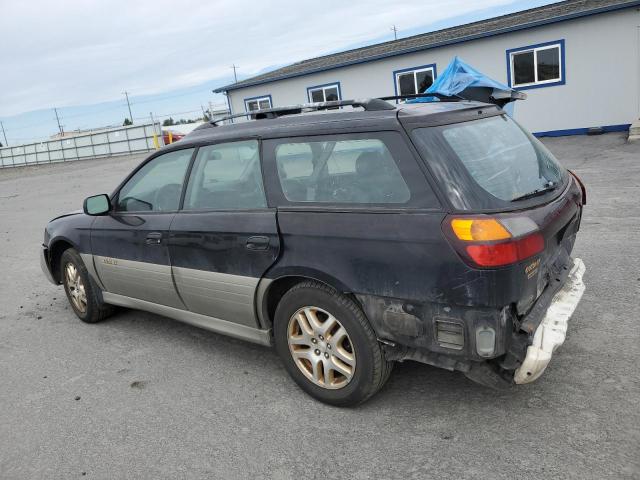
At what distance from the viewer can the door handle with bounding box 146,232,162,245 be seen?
397 cm

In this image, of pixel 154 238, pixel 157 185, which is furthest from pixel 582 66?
pixel 154 238

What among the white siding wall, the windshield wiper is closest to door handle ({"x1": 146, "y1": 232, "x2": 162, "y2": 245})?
the windshield wiper

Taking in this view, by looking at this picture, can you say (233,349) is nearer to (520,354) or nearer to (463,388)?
(463,388)

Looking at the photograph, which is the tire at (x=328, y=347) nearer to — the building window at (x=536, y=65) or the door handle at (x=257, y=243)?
the door handle at (x=257, y=243)

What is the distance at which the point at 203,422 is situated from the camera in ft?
10.6

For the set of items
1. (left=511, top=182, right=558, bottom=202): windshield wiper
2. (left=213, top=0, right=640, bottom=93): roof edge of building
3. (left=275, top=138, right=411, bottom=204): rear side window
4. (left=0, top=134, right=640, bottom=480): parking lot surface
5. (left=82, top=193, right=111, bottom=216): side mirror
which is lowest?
(left=0, top=134, right=640, bottom=480): parking lot surface

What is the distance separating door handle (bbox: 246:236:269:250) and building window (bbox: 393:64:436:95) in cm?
1627

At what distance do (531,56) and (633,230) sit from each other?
12183 millimetres

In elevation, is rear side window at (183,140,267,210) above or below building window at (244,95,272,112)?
below

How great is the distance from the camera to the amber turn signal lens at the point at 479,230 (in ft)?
8.36

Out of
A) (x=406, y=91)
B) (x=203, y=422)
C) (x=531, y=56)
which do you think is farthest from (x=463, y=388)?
(x=406, y=91)

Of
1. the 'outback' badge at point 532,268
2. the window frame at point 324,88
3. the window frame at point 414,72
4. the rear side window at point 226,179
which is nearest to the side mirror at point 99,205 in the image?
the rear side window at point 226,179

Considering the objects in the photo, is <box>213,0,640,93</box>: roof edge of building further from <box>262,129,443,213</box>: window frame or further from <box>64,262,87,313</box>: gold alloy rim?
<box>64,262,87,313</box>: gold alloy rim

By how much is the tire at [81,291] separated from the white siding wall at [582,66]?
15.0 metres
